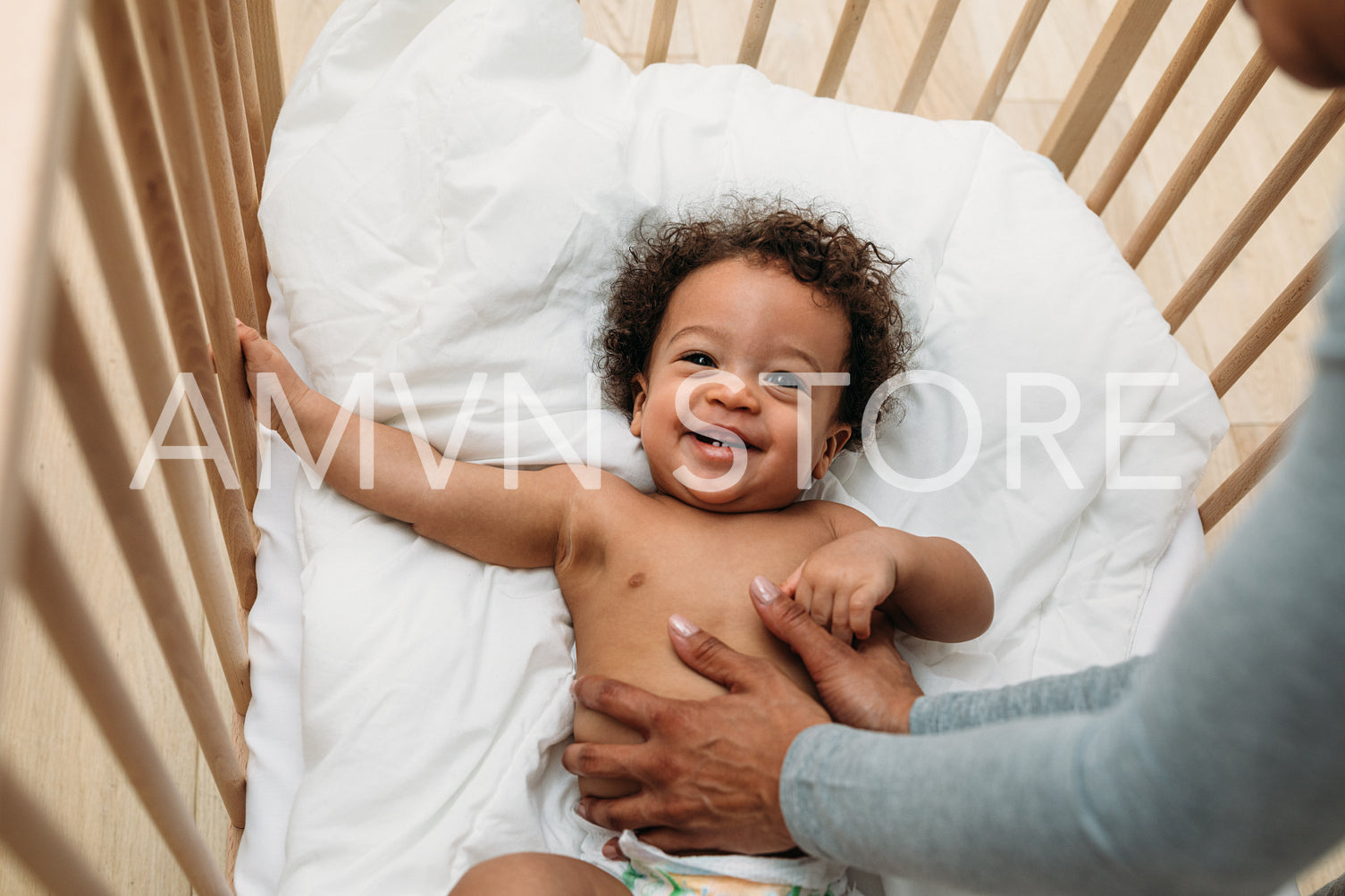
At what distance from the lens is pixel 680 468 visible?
3.34ft

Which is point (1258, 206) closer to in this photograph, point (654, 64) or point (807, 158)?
point (807, 158)

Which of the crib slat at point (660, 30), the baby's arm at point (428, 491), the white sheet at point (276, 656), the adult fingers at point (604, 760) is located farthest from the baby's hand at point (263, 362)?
the crib slat at point (660, 30)

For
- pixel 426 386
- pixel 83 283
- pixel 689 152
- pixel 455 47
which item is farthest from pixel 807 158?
pixel 83 283

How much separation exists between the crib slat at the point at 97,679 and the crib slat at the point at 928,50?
3.88 feet

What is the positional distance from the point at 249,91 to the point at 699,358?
0.58 metres

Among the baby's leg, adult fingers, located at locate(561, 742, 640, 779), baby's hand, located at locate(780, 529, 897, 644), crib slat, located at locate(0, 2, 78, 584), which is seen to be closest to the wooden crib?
crib slat, located at locate(0, 2, 78, 584)

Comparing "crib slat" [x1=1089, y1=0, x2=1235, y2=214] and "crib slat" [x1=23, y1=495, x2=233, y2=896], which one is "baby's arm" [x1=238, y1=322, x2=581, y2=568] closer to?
"crib slat" [x1=23, y1=495, x2=233, y2=896]

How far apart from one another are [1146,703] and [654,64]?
1111 mm

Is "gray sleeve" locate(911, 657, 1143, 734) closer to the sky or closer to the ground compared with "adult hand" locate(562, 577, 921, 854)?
closer to the sky

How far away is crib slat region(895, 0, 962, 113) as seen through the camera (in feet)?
4.21

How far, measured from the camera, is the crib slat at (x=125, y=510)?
49 cm

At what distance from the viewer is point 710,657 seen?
0.91 metres

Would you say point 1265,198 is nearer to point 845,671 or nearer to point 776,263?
point 776,263

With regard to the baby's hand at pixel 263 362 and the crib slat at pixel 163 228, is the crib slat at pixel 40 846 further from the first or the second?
the baby's hand at pixel 263 362
